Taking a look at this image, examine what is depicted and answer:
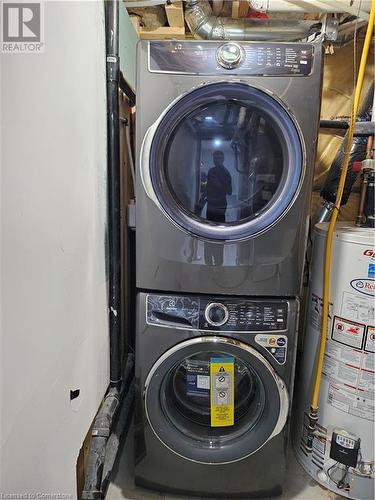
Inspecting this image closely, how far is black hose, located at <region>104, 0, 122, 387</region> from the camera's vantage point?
4.34ft

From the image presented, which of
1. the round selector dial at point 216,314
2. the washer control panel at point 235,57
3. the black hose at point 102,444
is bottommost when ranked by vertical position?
the black hose at point 102,444

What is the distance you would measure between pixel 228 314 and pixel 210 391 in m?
0.36

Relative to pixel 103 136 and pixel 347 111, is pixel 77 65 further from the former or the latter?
pixel 347 111

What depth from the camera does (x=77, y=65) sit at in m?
1.07

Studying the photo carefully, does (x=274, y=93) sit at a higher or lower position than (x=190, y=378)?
higher

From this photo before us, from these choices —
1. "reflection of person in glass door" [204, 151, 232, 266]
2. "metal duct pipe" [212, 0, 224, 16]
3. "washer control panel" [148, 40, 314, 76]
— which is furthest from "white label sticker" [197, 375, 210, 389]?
"metal duct pipe" [212, 0, 224, 16]

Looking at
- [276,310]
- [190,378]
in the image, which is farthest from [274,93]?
[190,378]

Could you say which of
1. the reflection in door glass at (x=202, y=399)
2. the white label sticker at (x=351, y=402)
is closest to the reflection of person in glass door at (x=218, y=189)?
the reflection in door glass at (x=202, y=399)

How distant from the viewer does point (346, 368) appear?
1.41 metres

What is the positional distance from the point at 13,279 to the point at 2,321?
91 millimetres

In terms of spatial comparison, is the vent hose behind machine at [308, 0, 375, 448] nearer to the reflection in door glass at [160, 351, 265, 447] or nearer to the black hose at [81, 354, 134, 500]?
the reflection in door glass at [160, 351, 265, 447]

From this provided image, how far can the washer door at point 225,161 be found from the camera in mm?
1243

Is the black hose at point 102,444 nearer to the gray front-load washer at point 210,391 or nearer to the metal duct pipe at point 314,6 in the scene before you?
the gray front-load washer at point 210,391

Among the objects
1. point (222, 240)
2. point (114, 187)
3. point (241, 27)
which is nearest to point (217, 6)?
point (241, 27)
